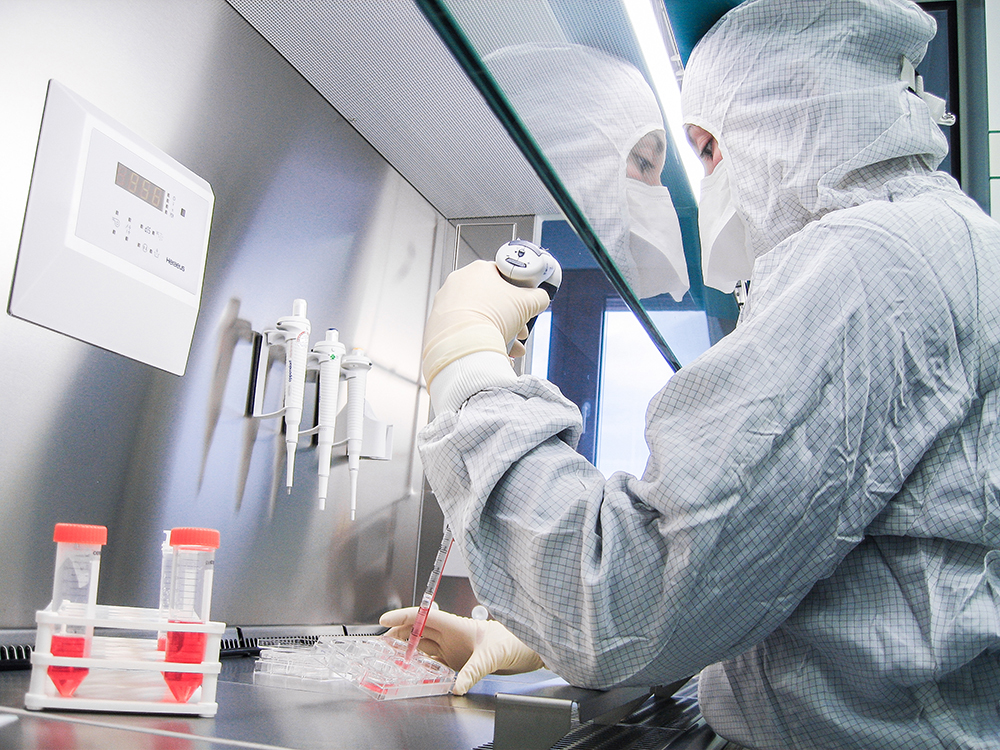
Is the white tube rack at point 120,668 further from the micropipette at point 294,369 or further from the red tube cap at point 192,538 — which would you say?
the micropipette at point 294,369

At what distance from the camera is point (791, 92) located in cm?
75

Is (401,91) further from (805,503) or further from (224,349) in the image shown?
(805,503)

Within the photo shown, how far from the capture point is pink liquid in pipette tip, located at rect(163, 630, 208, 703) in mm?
700

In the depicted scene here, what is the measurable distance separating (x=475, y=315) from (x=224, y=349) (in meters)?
0.76

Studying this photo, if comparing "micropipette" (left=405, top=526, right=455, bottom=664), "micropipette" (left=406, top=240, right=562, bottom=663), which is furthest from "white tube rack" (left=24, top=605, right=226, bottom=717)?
"micropipette" (left=405, top=526, right=455, bottom=664)

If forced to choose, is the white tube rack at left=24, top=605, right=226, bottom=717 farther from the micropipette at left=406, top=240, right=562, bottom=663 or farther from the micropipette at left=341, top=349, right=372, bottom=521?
the micropipette at left=341, top=349, right=372, bottom=521

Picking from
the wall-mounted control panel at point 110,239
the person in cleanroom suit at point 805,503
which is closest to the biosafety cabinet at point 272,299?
the wall-mounted control panel at point 110,239

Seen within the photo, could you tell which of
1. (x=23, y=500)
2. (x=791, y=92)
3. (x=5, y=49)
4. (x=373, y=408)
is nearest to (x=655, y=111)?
(x=791, y=92)

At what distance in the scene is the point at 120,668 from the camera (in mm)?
669

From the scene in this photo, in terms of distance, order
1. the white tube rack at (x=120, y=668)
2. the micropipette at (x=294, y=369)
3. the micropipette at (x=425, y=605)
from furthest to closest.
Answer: the micropipette at (x=294, y=369)
the micropipette at (x=425, y=605)
the white tube rack at (x=120, y=668)

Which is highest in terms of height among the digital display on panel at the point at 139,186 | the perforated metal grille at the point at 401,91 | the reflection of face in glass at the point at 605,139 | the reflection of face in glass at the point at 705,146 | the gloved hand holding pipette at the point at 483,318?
the perforated metal grille at the point at 401,91

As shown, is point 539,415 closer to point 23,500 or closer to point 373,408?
point 23,500

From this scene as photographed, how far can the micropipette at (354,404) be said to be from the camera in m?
1.64

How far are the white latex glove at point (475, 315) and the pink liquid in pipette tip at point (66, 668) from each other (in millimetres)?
374
